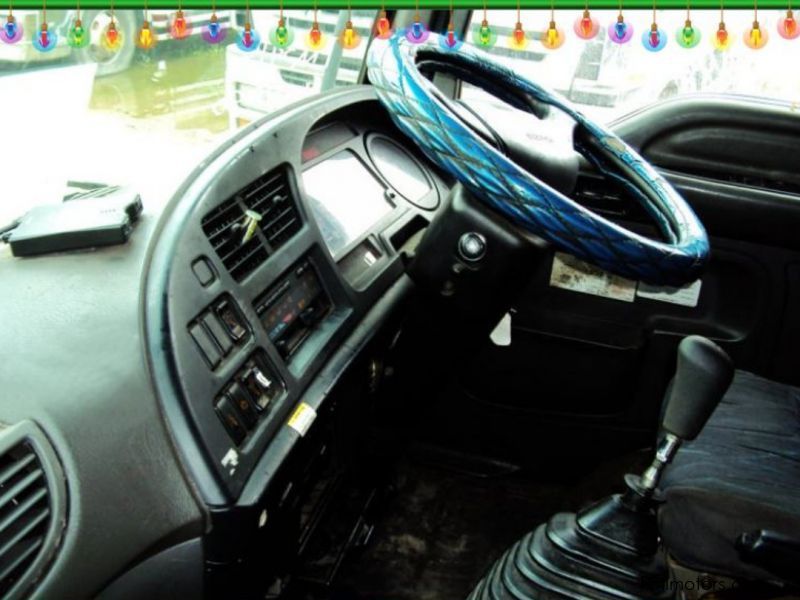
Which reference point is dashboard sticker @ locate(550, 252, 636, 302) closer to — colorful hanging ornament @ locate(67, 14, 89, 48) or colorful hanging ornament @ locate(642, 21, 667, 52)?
colorful hanging ornament @ locate(642, 21, 667, 52)

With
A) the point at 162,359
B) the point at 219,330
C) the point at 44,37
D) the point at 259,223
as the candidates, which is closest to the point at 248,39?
the point at 44,37

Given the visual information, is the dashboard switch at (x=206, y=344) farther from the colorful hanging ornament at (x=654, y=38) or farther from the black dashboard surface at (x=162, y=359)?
the colorful hanging ornament at (x=654, y=38)

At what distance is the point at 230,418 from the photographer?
112 centimetres

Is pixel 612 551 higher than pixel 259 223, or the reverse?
pixel 259 223

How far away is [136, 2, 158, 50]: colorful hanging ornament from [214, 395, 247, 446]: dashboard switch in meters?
0.74

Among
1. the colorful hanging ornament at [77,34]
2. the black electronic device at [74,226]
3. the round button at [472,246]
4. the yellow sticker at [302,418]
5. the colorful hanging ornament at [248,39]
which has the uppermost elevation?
the colorful hanging ornament at [77,34]

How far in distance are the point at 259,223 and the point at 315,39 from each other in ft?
2.40

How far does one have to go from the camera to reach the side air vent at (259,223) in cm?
124

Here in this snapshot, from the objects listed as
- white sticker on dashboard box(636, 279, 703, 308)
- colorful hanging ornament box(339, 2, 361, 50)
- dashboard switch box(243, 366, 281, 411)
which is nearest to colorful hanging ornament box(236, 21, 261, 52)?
colorful hanging ornament box(339, 2, 361, 50)

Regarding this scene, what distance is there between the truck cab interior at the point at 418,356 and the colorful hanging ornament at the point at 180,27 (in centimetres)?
18

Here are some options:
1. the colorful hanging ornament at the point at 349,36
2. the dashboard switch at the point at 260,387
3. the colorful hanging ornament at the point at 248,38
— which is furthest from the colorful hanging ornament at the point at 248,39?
the dashboard switch at the point at 260,387

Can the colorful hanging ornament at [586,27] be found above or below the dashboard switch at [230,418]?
above

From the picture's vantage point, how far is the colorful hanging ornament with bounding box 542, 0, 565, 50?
6.36ft

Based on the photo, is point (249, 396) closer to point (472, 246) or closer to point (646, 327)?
point (472, 246)
